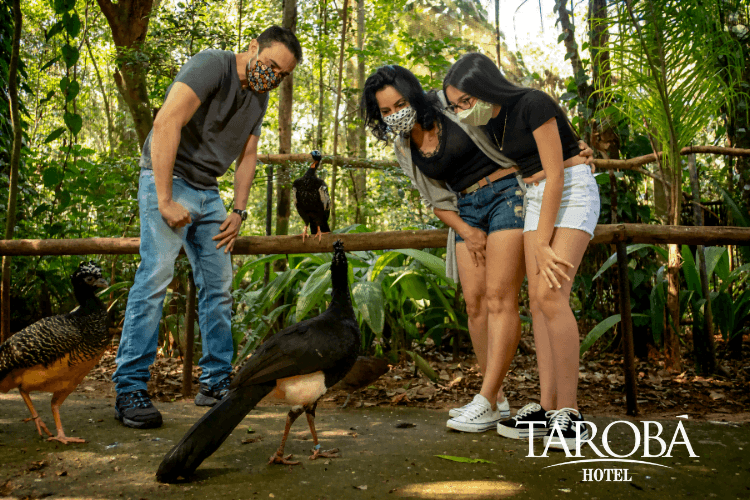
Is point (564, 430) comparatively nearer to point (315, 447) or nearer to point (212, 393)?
point (315, 447)

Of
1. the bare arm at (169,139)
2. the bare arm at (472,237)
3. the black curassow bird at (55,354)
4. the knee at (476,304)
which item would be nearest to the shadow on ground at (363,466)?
the black curassow bird at (55,354)

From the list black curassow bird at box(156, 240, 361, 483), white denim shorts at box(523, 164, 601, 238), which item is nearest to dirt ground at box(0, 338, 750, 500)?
black curassow bird at box(156, 240, 361, 483)

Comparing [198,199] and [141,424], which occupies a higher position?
[198,199]

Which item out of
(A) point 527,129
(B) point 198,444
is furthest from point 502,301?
(B) point 198,444

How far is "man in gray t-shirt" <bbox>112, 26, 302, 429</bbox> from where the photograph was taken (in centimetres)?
237

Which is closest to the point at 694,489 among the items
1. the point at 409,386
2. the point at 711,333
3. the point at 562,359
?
the point at 562,359

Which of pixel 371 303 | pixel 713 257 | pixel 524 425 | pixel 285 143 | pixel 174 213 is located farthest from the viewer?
pixel 285 143

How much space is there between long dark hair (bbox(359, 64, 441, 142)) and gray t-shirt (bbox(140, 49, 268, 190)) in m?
0.64

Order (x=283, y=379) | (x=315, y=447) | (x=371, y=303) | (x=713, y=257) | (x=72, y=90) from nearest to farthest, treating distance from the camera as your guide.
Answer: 1. (x=283, y=379)
2. (x=315, y=447)
3. (x=72, y=90)
4. (x=371, y=303)
5. (x=713, y=257)

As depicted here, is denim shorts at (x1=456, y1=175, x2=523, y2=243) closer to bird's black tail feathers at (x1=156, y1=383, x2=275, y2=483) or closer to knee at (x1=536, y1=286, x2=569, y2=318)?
knee at (x1=536, y1=286, x2=569, y2=318)

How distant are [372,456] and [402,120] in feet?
4.43

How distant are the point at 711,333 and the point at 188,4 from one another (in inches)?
217

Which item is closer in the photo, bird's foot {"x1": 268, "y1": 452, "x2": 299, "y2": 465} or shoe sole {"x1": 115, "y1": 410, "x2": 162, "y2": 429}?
bird's foot {"x1": 268, "y1": 452, "x2": 299, "y2": 465}

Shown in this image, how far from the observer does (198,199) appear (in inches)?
101
